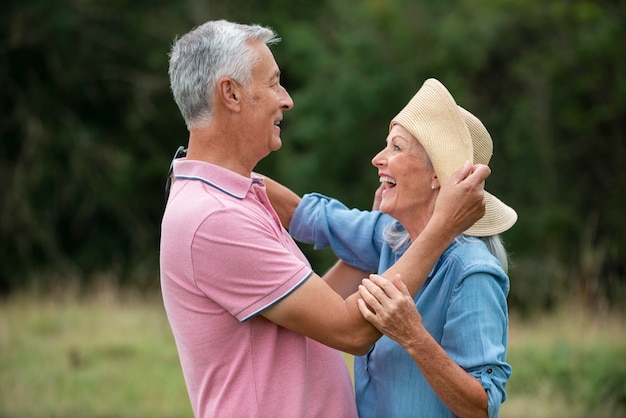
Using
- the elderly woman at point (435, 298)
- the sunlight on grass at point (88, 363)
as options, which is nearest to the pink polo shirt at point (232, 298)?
the elderly woman at point (435, 298)

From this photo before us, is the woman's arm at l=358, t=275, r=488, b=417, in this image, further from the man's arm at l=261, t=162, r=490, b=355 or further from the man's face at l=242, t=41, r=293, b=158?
the man's face at l=242, t=41, r=293, b=158

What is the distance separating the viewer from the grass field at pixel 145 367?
5.97 m

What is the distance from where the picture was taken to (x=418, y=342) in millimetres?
2424

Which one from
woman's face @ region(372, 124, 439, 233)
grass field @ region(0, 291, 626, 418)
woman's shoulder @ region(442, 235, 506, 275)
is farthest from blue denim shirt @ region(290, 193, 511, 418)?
grass field @ region(0, 291, 626, 418)

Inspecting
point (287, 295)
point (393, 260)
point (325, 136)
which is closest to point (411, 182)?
point (393, 260)

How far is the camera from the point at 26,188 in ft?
51.4

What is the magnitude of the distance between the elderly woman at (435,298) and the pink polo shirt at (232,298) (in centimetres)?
24

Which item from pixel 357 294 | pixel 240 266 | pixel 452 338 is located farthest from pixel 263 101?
pixel 452 338

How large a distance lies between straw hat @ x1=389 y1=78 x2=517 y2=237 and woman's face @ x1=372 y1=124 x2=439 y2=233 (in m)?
0.05

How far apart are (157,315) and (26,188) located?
6998 millimetres

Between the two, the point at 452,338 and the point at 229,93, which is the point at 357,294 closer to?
the point at 452,338

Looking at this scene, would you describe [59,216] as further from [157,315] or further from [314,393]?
[314,393]

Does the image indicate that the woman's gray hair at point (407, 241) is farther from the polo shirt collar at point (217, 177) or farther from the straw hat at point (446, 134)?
the polo shirt collar at point (217, 177)

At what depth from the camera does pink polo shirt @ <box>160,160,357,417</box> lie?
2.38m
